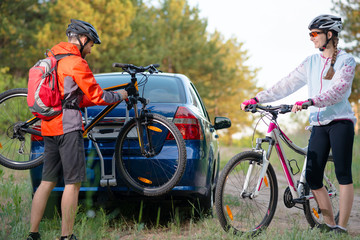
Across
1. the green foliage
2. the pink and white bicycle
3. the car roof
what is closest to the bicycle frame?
the pink and white bicycle

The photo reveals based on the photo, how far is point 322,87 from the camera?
4.14 meters

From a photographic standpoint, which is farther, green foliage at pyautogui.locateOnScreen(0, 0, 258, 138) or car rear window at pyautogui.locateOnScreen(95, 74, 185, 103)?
green foliage at pyautogui.locateOnScreen(0, 0, 258, 138)

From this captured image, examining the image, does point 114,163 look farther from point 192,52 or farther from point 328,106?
point 192,52

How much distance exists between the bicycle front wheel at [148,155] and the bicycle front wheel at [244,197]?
0.52 meters

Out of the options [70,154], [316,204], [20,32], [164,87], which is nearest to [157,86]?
[164,87]

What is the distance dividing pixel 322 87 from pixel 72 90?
2.35 meters

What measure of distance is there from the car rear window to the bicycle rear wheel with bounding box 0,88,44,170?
941 mm

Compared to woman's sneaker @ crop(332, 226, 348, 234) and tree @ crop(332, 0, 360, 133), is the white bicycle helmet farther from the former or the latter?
tree @ crop(332, 0, 360, 133)

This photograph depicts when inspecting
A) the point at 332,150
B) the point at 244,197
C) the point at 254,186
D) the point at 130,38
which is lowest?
the point at 244,197

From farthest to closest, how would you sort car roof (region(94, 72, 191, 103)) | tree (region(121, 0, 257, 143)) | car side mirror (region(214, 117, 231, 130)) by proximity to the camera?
1. tree (region(121, 0, 257, 143))
2. car side mirror (region(214, 117, 231, 130))
3. car roof (region(94, 72, 191, 103))

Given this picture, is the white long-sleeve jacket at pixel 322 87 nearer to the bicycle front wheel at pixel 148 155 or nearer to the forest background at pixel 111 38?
the bicycle front wheel at pixel 148 155

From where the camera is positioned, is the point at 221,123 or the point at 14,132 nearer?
the point at 14,132

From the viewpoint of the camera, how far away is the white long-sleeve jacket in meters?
3.90

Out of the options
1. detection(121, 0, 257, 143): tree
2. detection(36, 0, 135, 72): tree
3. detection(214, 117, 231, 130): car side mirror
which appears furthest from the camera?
detection(121, 0, 257, 143): tree
